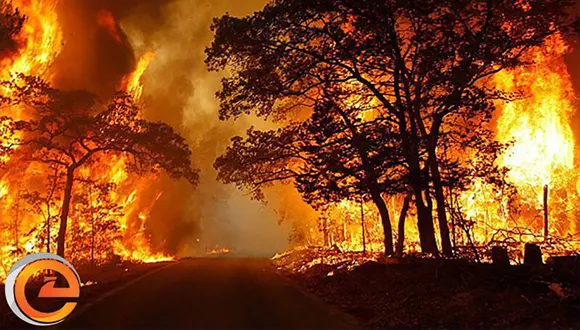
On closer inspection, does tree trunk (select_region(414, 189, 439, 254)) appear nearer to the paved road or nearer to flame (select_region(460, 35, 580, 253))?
the paved road

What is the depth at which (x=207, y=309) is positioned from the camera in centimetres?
Result: 1246

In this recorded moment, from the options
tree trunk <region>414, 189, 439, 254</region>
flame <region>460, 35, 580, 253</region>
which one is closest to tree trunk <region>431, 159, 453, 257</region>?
tree trunk <region>414, 189, 439, 254</region>

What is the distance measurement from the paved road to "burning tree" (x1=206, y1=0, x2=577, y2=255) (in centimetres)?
626

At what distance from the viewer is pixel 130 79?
39750 millimetres

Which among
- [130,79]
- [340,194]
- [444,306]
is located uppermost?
[130,79]

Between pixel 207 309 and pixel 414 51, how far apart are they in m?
11.6

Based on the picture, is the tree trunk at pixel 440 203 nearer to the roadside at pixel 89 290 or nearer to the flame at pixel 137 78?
the roadside at pixel 89 290

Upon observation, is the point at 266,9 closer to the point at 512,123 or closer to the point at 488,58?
the point at 488,58

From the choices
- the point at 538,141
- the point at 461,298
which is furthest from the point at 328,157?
the point at 538,141

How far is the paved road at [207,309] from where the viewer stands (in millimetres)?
10281

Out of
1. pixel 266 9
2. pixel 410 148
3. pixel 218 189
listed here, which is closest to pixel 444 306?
pixel 410 148

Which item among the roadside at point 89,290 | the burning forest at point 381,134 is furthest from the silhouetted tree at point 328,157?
the roadside at point 89,290

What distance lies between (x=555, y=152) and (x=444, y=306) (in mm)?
29971

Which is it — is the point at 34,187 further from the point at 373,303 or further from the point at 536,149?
the point at 536,149
